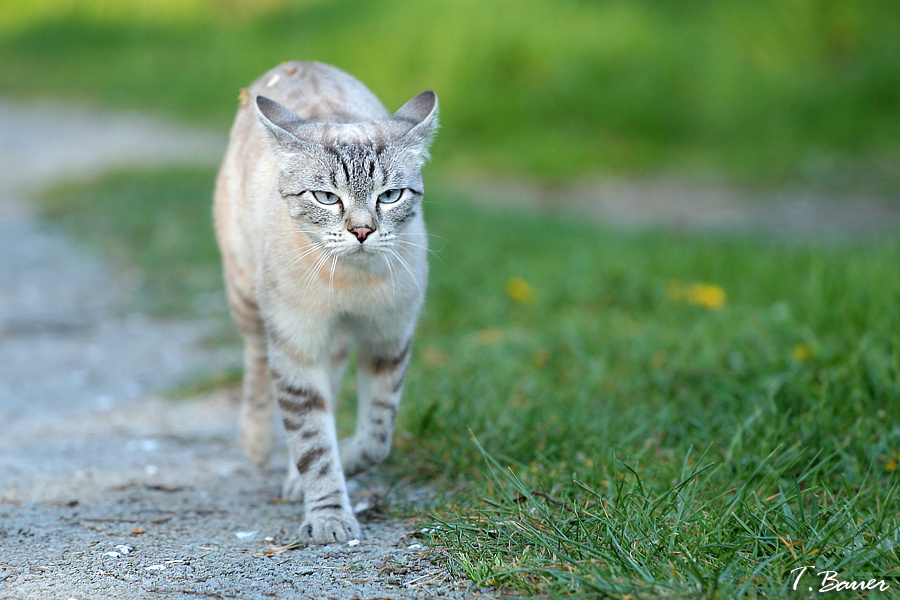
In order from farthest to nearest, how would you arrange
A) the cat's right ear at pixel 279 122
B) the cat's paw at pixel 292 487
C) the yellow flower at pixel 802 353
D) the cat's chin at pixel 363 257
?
1. the yellow flower at pixel 802 353
2. the cat's paw at pixel 292 487
3. the cat's right ear at pixel 279 122
4. the cat's chin at pixel 363 257

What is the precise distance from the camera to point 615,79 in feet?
45.2

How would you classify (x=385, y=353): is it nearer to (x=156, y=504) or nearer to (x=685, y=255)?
(x=156, y=504)

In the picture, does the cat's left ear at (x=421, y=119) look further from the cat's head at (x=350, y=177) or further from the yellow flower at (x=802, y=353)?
the yellow flower at (x=802, y=353)

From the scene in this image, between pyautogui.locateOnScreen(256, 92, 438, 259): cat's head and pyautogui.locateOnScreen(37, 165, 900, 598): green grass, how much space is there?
0.92 metres

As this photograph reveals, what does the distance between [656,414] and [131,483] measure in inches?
85.7

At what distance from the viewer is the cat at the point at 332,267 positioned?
3.25 metres

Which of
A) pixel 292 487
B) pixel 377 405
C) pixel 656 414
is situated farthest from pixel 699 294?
pixel 292 487

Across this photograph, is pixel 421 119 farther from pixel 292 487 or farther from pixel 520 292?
pixel 520 292

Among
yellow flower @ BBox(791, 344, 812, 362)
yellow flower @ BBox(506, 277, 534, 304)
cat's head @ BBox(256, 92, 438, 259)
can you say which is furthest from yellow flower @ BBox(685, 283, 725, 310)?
cat's head @ BBox(256, 92, 438, 259)

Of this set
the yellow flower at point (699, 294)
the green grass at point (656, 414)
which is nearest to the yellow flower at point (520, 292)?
the green grass at point (656, 414)

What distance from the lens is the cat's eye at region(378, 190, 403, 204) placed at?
10.9 feet

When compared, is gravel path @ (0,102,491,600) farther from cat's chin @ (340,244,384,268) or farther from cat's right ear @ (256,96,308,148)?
cat's right ear @ (256,96,308,148)

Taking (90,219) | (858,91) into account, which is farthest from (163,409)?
(858,91)

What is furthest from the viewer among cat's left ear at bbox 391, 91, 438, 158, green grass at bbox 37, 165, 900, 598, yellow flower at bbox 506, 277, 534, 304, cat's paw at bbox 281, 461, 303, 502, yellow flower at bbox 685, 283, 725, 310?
yellow flower at bbox 506, 277, 534, 304
